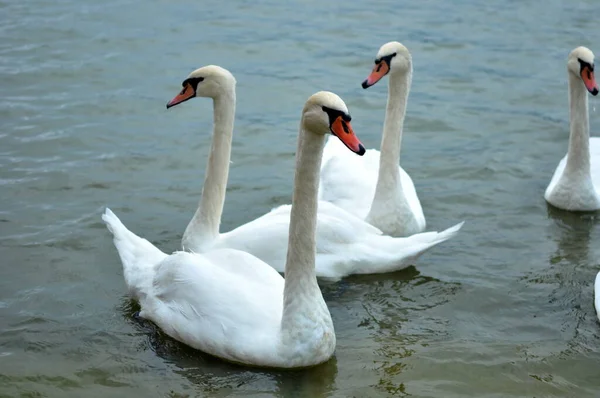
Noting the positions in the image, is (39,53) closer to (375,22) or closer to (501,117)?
(375,22)

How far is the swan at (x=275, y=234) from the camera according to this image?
26.9 feet

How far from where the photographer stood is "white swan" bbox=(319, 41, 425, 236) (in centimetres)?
909

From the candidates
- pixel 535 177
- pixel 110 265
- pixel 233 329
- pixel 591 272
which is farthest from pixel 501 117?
pixel 233 329

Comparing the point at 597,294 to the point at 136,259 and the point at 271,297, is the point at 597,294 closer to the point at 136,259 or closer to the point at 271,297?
the point at 271,297

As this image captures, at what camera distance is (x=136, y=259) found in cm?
799

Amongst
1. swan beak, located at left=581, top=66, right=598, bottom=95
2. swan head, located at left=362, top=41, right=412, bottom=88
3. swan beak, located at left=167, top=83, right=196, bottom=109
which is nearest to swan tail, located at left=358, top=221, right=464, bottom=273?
swan head, located at left=362, top=41, right=412, bottom=88

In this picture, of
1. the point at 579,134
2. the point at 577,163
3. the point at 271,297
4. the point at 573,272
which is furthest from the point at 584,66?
the point at 271,297

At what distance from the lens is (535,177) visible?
10.9 m

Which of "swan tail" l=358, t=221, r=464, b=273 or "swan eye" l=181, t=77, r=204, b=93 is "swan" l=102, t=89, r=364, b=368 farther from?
"swan eye" l=181, t=77, r=204, b=93

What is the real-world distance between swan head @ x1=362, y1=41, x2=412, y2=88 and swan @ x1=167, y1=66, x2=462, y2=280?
1.26 metres

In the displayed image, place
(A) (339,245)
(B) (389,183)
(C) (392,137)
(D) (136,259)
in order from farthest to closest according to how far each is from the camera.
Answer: (C) (392,137) < (B) (389,183) < (A) (339,245) < (D) (136,259)

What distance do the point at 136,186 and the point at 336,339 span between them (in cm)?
366

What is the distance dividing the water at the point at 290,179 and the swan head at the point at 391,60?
58.8 inches

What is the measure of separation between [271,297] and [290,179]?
12.2ft
